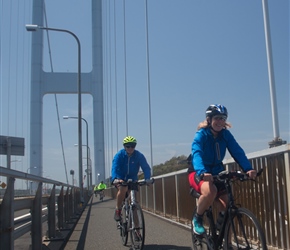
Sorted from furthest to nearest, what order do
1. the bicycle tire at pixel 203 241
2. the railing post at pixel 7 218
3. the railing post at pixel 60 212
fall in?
1. the railing post at pixel 60 212
2. the bicycle tire at pixel 203 241
3. the railing post at pixel 7 218

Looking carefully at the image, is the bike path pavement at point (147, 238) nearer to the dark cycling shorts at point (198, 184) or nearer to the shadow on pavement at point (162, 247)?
the shadow on pavement at point (162, 247)

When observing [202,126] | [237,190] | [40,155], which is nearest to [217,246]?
[202,126]

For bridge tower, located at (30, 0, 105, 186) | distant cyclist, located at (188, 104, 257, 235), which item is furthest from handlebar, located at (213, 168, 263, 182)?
bridge tower, located at (30, 0, 105, 186)

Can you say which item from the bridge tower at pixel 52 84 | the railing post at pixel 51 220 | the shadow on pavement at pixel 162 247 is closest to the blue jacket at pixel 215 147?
the shadow on pavement at pixel 162 247

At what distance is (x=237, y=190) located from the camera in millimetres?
5727

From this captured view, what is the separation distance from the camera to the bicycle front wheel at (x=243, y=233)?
11.2ft

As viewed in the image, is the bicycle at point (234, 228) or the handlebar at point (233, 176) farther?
the handlebar at point (233, 176)

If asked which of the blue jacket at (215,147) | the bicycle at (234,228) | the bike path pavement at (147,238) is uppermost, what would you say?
the blue jacket at (215,147)

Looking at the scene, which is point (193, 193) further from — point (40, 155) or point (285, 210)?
point (40, 155)

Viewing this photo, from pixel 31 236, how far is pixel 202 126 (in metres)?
2.31

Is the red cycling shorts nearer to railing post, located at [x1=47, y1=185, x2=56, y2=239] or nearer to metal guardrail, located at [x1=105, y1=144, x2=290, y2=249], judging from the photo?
metal guardrail, located at [x1=105, y1=144, x2=290, y2=249]

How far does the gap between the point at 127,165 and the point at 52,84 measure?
26.8 metres

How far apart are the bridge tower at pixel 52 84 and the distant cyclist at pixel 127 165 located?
25459mm

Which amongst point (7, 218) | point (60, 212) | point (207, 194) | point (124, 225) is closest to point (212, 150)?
point (207, 194)
